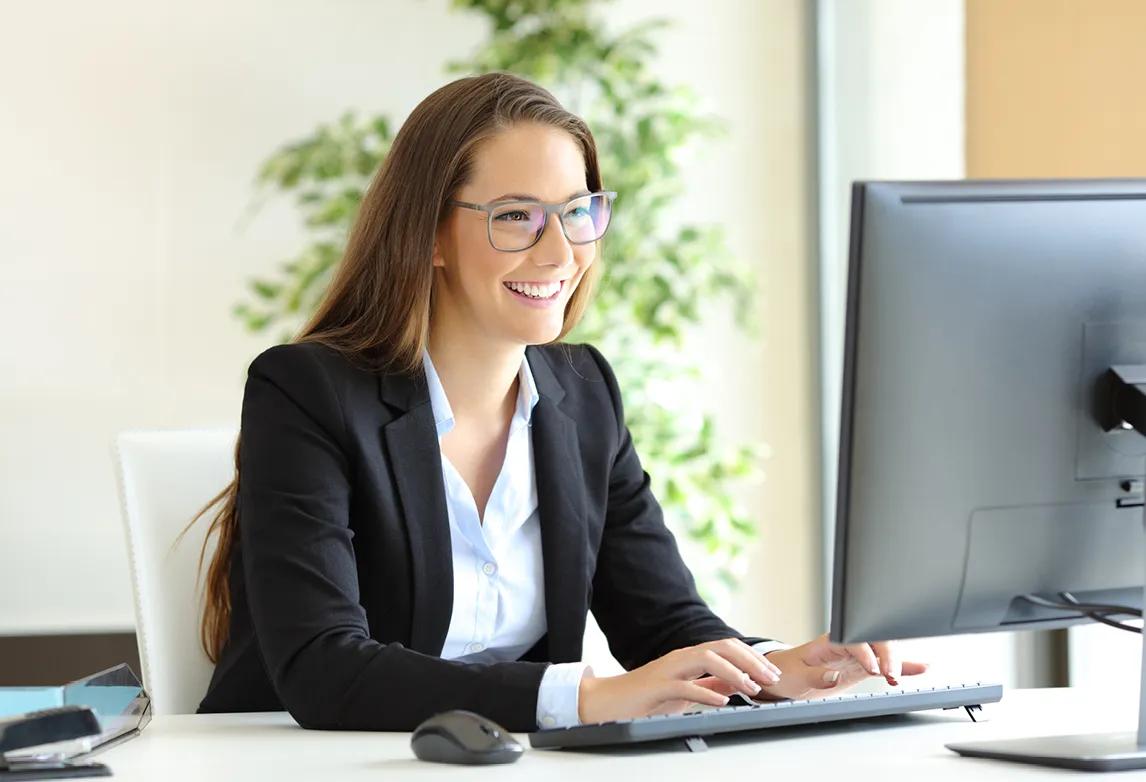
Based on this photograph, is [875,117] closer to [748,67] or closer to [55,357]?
[748,67]

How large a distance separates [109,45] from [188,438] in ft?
5.84

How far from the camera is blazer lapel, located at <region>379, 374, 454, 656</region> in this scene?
174 centimetres

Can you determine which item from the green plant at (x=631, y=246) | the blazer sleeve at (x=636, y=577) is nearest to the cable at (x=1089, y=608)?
the blazer sleeve at (x=636, y=577)

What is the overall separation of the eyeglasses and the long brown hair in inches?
3.1

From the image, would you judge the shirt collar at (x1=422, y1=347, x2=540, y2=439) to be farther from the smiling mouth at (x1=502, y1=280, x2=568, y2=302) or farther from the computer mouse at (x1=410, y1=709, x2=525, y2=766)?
the computer mouse at (x1=410, y1=709, x2=525, y2=766)

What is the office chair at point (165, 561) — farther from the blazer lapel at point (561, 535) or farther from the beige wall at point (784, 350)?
the beige wall at point (784, 350)

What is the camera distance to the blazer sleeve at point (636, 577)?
1.97 metres

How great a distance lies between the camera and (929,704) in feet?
4.67

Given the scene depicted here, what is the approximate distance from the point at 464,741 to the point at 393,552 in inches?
20.6

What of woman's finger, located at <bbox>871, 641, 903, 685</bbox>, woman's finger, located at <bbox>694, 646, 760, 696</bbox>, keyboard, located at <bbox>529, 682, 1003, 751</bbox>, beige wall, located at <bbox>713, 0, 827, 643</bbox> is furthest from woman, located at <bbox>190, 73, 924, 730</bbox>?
beige wall, located at <bbox>713, 0, 827, 643</bbox>

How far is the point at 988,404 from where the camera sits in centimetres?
121

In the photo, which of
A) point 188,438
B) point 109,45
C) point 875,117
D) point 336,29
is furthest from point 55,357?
point 875,117

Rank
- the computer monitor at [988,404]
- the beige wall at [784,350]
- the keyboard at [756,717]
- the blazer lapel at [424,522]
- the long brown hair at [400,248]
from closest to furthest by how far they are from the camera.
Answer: the computer monitor at [988,404], the keyboard at [756,717], the blazer lapel at [424,522], the long brown hair at [400,248], the beige wall at [784,350]

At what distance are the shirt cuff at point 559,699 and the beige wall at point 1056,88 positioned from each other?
188 cm
